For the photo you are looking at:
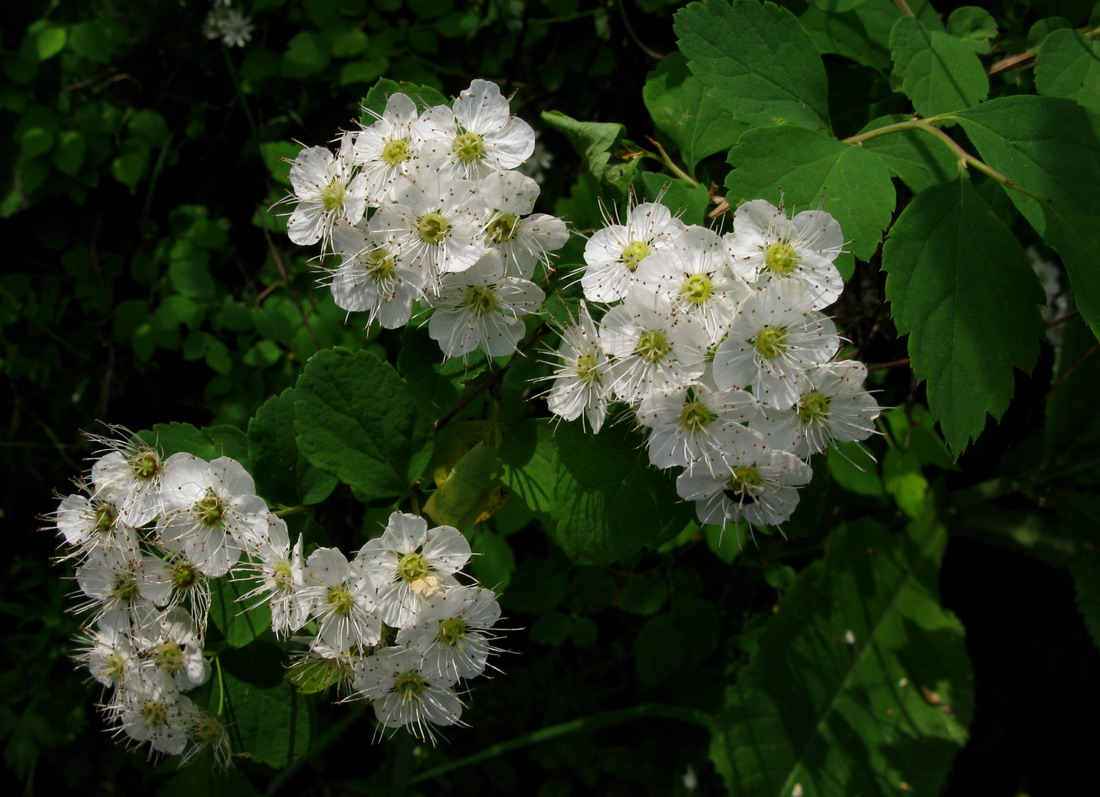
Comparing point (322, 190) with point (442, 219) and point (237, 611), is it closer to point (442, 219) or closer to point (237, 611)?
point (442, 219)

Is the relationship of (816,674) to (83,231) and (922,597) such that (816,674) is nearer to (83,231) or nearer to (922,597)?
(922,597)

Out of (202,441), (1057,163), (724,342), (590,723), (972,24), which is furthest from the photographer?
(590,723)

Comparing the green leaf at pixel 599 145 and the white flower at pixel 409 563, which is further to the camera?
the green leaf at pixel 599 145

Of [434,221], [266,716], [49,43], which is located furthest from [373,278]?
[49,43]

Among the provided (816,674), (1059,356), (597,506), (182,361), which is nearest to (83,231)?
(182,361)

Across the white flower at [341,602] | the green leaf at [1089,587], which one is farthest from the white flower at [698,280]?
the green leaf at [1089,587]

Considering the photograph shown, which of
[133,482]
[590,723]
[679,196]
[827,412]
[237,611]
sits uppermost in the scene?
[679,196]

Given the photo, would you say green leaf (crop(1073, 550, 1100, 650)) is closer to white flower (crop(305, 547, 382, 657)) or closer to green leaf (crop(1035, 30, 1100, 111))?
green leaf (crop(1035, 30, 1100, 111))

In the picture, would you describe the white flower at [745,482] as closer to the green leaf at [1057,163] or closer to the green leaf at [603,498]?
the green leaf at [603,498]
